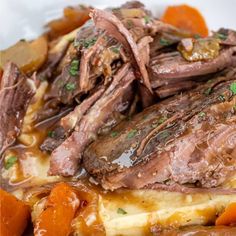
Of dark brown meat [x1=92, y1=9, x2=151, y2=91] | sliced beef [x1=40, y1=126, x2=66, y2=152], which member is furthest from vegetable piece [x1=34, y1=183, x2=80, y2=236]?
dark brown meat [x1=92, y1=9, x2=151, y2=91]

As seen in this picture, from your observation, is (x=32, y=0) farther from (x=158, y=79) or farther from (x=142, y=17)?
(x=158, y=79)

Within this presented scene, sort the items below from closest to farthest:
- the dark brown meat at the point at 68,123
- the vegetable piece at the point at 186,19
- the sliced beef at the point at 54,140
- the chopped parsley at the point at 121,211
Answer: the chopped parsley at the point at 121,211
the dark brown meat at the point at 68,123
the sliced beef at the point at 54,140
the vegetable piece at the point at 186,19

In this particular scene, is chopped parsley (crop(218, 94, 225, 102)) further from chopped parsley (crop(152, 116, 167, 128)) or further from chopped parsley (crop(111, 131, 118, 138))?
chopped parsley (crop(111, 131, 118, 138))

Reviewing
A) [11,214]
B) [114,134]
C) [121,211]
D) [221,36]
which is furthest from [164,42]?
[11,214]

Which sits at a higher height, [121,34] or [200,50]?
Result: [121,34]

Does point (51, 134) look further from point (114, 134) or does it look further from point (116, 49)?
point (116, 49)

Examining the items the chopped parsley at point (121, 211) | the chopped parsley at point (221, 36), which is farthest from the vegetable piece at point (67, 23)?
the chopped parsley at point (121, 211)

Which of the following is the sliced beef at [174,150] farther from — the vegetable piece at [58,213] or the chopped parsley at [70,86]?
the chopped parsley at [70,86]
